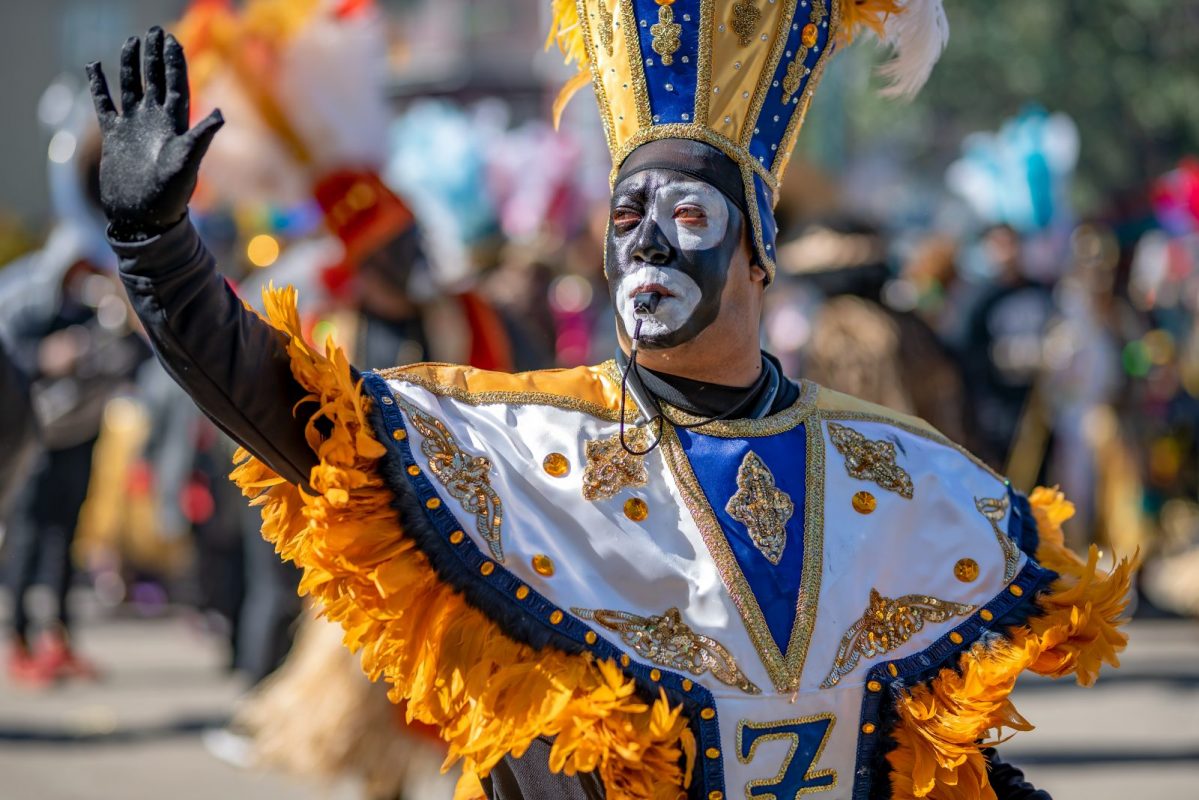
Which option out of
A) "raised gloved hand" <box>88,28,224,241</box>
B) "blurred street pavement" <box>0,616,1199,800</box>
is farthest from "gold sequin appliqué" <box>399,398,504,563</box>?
"blurred street pavement" <box>0,616,1199,800</box>

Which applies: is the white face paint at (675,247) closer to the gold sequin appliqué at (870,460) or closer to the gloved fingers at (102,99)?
the gold sequin appliqué at (870,460)

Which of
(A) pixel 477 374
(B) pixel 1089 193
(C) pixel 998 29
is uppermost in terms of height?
(A) pixel 477 374

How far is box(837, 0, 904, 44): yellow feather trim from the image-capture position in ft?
9.96

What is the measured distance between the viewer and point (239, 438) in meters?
2.49

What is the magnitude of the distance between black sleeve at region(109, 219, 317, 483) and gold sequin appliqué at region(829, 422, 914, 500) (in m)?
0.89

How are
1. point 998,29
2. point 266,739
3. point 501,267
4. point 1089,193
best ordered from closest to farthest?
1. point 266,739
2. point 501,267
3. point 998,29
4. point 1089,193

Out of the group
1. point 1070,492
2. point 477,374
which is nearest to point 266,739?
point 477,374

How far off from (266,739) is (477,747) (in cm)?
319

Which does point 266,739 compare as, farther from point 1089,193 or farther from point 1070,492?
point 1089,193

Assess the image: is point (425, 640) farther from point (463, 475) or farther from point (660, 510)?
point (660, 510)

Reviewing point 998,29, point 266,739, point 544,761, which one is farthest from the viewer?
point 998,29

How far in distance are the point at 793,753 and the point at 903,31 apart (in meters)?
1.33

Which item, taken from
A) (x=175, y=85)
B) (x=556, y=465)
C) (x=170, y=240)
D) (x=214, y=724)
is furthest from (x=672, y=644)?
(x=214, y=724)

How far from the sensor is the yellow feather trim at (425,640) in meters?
2.48
